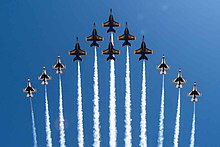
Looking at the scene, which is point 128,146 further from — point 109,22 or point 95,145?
point 109,22

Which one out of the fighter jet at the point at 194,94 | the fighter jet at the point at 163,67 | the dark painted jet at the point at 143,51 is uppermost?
the dark painted jet at the point at 143,51

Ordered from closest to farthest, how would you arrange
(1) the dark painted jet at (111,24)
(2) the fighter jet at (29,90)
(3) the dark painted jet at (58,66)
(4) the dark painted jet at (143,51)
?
(4) the dark painted jet at (143,51) < (1) the dark painted jet at (111,24) < (2) the fighter jet at (29,90) < (3) the dark painted jet at (58,66)

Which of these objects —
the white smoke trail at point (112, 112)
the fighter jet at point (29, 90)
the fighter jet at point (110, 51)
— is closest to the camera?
the white smoke trail at point (112, 112)

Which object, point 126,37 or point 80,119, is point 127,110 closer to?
point 80,119

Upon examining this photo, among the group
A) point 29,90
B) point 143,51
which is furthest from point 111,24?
point 29,90

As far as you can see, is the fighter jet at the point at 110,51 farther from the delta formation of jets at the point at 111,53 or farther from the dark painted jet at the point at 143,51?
the dark painted jet at the point at 143,51

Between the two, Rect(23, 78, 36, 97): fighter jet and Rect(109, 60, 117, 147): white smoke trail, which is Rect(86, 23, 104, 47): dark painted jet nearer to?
Rect(109, 60, 117, 147): white smoke trail

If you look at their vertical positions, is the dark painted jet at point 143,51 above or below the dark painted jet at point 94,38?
below

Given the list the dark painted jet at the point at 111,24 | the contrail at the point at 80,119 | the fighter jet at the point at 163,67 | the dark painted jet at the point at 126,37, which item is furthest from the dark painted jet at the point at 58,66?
the fighter jet at the point at 163,67

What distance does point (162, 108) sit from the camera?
297 ft

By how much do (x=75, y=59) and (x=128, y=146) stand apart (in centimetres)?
2043

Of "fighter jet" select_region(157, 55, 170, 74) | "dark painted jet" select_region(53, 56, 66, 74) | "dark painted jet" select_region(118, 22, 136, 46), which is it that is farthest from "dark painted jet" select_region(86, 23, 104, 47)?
"fighter jet" select_region(157, 55, 170, 74)

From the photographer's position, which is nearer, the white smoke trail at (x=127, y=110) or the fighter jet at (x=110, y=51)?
the white smoke trail at (x=127, y=110)

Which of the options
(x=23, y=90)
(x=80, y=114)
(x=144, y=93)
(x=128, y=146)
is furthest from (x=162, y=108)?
(x=23, y=90)
